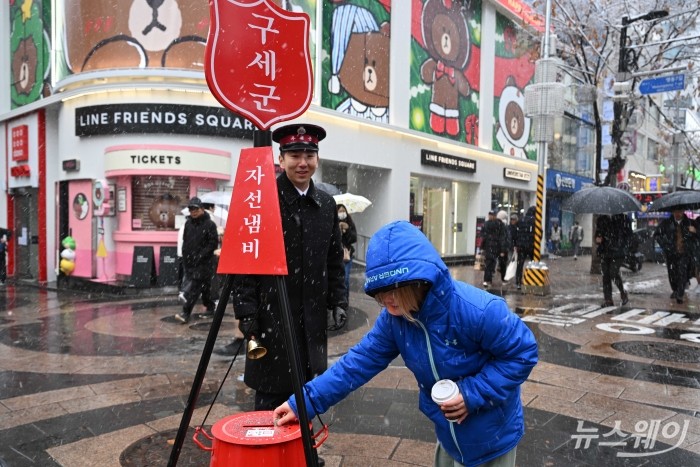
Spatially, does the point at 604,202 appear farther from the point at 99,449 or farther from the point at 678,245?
the point at 99,449

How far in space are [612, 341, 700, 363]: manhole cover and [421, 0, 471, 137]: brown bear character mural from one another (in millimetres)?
15206

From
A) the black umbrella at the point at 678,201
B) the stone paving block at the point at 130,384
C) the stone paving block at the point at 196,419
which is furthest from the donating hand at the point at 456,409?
the black umbrella at the point at 678,201

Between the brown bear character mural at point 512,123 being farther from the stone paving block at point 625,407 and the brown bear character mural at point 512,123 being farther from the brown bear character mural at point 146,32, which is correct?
the stone paving block at point 625,407

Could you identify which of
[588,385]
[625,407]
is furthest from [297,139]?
[588,385]

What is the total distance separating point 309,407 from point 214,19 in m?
1.79

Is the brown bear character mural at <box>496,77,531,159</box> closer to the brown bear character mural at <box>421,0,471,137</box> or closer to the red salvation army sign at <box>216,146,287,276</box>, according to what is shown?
the brown bear character mural at <box>421,0,471,137</box>

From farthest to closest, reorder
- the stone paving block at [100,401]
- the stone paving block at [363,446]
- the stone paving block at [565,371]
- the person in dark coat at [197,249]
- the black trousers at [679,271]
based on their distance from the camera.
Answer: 1. the black trousers at [679,271]
2. the person in dark coat at [197,249]
3. the stone paving block at [565,371]
4. the stone paving block at [100,401]
5. the stone paving block at [363,446]

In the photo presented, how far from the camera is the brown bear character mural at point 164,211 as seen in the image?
13.8 metres

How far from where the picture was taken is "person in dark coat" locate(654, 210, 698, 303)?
1119 cm

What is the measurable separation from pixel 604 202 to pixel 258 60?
9988 millimetres

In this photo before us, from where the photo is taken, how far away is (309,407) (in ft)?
7.20

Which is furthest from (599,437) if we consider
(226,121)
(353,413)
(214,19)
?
(226,121)

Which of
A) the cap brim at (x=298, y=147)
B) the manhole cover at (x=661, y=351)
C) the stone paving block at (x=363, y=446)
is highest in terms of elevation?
the cap brim at (x=298, y=147)

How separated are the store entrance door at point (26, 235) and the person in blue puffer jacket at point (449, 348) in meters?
17.8
